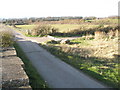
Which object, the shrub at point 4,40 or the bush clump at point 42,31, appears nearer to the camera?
the shrub at point 4,40

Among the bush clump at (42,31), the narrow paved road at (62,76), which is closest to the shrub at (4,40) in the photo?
the narrow paved road at (62,76)

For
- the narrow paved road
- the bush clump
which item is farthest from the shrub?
the bush clump

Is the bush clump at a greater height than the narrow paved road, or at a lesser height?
greater

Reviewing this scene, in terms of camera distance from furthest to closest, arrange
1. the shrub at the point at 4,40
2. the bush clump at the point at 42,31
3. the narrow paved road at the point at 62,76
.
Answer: the bush clump at the point at 42,31
the shrub at the point at 4,40
the narrow paved road at the point at 62,76

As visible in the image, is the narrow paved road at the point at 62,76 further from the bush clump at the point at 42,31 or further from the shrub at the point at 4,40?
the bush clump at the point at 42,31

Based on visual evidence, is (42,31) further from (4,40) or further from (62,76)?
(62,76)

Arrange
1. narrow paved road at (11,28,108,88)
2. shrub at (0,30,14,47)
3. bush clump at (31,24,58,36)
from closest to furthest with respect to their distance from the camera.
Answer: narrow paved road at (11,28,108,88) < shrub at (0,30,14,47) < bush clump at (31,24,58,36)

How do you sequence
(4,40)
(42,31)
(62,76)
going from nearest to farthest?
(62,76) < (4,40) < (42,31)

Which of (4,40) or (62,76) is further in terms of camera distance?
(4,40)

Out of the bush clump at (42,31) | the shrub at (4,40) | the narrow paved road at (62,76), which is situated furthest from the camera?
the bush clump at (42,31)

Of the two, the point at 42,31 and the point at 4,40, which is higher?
the point at 42,31

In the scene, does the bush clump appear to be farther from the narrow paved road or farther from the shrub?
the narrow paved road

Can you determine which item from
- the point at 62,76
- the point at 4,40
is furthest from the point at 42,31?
the point at 62,76

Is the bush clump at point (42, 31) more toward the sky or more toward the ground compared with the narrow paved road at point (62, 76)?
more toward the sky
